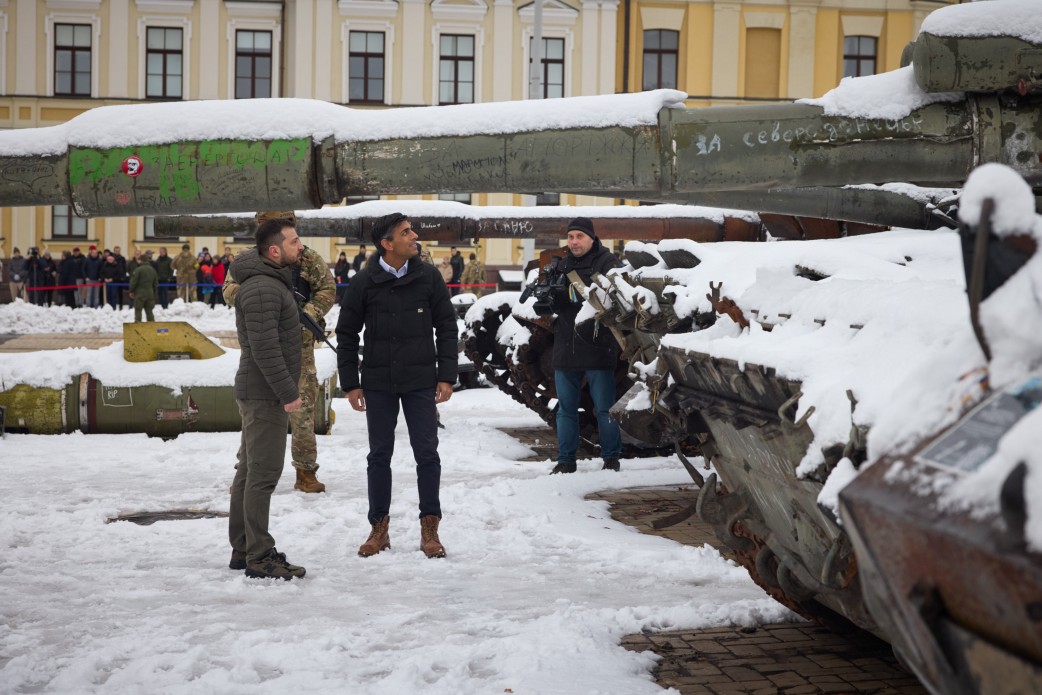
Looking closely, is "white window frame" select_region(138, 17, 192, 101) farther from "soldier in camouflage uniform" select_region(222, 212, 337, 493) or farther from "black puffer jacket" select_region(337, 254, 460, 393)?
"black puffer jacket" select_region(337, 254, 460, 393)

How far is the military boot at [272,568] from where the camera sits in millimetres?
5324

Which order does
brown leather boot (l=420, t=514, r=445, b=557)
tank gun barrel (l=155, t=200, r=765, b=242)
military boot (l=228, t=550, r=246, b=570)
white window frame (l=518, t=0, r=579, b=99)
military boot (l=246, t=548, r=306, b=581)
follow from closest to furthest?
1. military boot (l=246, t=548, r=306, b=581)
2. military boot (l=228, t=550, r=246, b=570)
3. brown leather boot (l=420, t=514, r=445, b=557)
4. tank gun barrel (l=155, t=200, r=765, b=242)
5. white window frame (l=518, t=0, r=579, b=99)

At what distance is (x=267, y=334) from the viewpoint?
5.42 m

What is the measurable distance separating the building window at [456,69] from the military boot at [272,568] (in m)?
28.2

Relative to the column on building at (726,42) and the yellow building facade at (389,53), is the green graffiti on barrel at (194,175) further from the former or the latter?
the column on building at (726,42)

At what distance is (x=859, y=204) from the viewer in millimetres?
5730

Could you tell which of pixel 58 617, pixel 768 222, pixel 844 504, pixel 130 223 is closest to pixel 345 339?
pixel 58 617

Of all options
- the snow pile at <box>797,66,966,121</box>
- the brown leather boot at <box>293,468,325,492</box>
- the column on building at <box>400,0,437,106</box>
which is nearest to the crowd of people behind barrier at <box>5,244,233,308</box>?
the column on building at <box>400,0,437,106</box>

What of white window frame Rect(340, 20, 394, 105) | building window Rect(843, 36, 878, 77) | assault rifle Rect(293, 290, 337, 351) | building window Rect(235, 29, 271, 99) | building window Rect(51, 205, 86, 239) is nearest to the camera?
assault rifle Rect(293, 290, 337, 351)

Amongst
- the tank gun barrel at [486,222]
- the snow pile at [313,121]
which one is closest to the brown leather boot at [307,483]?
the tank gun barrel at [486,222]

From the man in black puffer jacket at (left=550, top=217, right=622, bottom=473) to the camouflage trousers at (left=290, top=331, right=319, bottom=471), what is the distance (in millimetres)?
1628

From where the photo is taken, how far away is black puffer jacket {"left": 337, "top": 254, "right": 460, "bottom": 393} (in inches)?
230

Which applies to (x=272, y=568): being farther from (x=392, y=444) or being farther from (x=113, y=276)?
(x=113, y=276)

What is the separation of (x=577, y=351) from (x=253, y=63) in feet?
88.2
